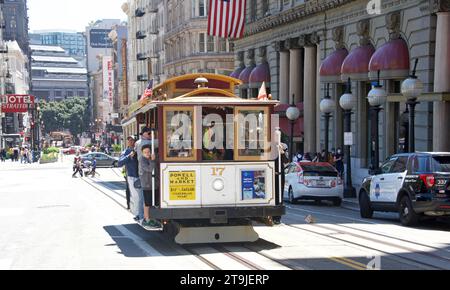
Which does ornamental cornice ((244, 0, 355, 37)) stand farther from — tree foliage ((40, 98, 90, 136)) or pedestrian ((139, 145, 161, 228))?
tree foliage ((40, 98, 90, 136))

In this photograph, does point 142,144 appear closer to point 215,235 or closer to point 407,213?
point 215,235

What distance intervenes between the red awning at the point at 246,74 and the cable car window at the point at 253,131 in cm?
4066

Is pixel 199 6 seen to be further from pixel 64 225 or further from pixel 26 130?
pixel 26 130

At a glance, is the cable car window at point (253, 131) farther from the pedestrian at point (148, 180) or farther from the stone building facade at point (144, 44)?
the stone building facade at point (144, 44)

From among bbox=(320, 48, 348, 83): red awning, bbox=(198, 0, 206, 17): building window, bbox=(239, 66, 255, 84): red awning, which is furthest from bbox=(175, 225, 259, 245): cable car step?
bbox=(198, 0, 206, 17): building window

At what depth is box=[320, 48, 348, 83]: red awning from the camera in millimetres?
40531

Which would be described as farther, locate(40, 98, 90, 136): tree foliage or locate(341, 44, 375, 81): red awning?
locate(40, 98, 90, 136): tree foliage

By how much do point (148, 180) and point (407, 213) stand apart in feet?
23.8

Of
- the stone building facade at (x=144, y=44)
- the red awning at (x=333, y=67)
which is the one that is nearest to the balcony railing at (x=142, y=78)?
the stone building facade at (x=144, y=44)

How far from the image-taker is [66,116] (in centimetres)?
19200

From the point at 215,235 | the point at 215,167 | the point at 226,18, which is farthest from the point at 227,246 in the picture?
the point at 226,18

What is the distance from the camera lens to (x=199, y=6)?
76938 millimetres

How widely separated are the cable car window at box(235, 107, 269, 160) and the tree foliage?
179261 millimetres
